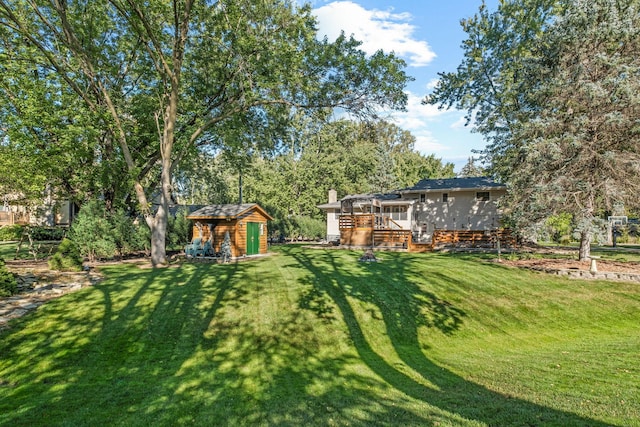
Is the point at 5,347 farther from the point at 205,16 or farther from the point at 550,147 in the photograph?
the point at 550,147

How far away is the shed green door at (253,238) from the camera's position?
17.9 m

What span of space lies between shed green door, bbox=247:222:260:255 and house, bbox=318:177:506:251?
7.01 m

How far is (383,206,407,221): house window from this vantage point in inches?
1060

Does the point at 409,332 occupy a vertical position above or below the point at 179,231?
below

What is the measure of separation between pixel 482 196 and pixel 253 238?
16982 mm

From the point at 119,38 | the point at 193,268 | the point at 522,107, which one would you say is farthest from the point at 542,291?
the point at 119,38

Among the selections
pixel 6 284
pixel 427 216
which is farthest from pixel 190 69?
pixel 427 216

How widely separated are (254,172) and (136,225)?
74.7 feet

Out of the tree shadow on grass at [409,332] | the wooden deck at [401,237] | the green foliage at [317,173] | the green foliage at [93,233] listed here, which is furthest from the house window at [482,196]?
the green foliage at [93,233]

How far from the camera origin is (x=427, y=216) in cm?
2678

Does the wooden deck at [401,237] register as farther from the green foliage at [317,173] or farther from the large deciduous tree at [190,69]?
the green foliage at [317,173]

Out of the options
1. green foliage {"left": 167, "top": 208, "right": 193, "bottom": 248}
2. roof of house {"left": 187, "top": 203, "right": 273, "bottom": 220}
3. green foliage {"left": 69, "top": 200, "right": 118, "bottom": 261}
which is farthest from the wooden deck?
green foliage {"left": 69, "top": 200, "right": 118, "bottom": 261}

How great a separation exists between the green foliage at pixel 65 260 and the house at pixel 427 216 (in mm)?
15275

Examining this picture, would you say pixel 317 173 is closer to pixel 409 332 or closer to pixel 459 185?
pixel 459 185
